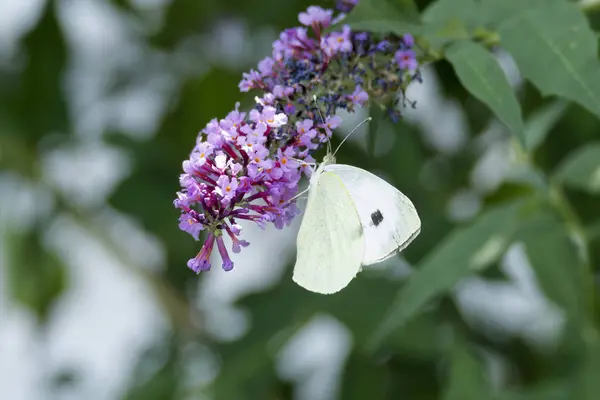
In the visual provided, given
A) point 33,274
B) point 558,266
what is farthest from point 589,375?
point 33,274

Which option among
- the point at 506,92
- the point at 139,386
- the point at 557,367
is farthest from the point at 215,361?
the point at 506,92

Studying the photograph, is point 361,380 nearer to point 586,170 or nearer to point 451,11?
point 586,170

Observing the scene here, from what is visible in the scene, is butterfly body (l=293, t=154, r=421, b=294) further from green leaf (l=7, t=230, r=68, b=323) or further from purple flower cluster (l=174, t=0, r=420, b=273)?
green leaf (l=7, t=230, r=68, b=323)

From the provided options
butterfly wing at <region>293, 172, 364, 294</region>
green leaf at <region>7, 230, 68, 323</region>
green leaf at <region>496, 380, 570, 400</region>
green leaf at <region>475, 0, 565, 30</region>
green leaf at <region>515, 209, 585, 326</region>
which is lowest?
green leaf at <region>7, 230, 68, 323</region>

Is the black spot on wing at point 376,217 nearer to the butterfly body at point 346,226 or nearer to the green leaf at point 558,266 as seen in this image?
the butterfly body at point 346,226

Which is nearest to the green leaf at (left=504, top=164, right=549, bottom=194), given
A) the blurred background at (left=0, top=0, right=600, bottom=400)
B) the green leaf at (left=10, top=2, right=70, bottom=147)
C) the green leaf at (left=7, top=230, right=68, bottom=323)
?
the blurred background at (left=0, top=0, right=600, bottom=400)

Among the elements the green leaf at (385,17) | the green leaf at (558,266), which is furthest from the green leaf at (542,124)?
the green leaf at (385,17)
